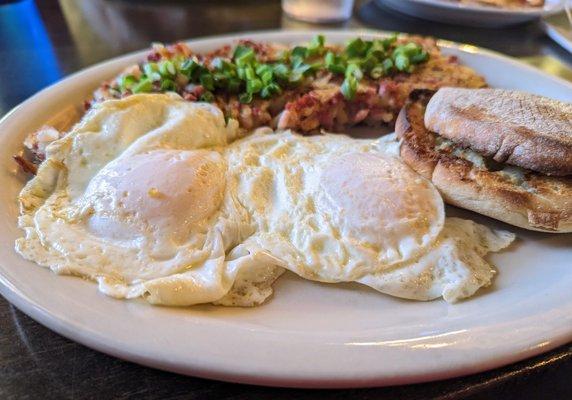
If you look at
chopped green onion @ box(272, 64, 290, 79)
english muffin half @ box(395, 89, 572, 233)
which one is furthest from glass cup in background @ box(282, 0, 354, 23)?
english muffin half @ box(395, 89, 572, 233)

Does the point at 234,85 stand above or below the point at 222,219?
above

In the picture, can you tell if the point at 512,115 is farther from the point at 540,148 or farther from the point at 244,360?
the point at 244,360

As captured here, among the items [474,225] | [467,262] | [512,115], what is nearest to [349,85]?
[512,115]

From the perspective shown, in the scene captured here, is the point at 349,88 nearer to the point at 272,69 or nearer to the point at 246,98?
the point at 272,69

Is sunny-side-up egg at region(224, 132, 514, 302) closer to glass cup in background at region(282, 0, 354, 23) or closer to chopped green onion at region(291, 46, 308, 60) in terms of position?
chopped green onion at region(291, 46, 308, 60)

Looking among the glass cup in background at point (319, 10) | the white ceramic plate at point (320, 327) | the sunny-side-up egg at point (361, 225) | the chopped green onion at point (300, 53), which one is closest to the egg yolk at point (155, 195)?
the sunny-side-up egg at point (361, 225)

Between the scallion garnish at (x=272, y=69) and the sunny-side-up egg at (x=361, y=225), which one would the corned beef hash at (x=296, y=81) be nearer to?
the scallion garnish at (x=272, y=69)

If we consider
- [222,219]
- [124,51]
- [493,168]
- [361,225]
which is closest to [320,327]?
[361,225]
